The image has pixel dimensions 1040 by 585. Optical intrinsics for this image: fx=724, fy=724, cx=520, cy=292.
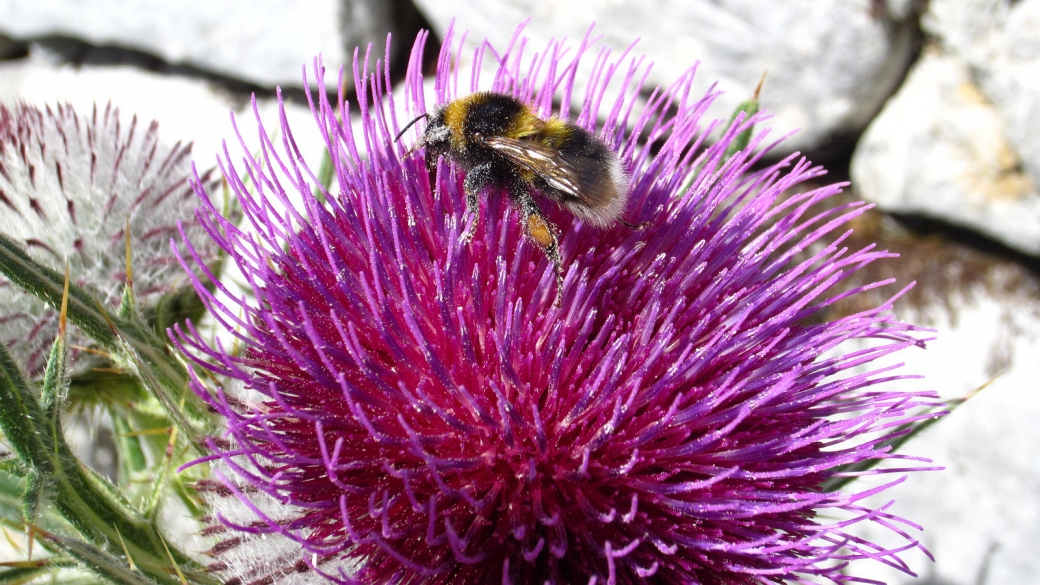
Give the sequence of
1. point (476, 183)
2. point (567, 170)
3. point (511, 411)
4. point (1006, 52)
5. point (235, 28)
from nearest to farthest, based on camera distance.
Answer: point (511, 411), point (567, 170), point (476, 183), point (1006, 52), point (235, 28)

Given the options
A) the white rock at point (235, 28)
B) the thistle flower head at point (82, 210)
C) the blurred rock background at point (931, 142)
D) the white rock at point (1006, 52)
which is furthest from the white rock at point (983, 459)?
the white rock at point (235, 28)

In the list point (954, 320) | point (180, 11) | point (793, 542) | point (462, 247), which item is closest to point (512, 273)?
point (462, 247)

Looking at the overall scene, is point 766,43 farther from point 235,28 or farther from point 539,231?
point 235,28

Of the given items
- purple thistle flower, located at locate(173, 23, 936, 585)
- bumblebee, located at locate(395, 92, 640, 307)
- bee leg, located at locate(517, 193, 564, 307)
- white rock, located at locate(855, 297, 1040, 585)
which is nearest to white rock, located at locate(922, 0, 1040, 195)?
white rock, located at locate(855, 297, 1040, 585)

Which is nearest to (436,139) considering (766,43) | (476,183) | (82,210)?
(476,183)

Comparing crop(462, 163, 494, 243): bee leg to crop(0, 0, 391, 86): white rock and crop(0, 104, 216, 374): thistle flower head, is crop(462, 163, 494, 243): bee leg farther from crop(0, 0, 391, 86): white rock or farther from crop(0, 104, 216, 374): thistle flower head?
crop(0, 0, 391, 86): white rock

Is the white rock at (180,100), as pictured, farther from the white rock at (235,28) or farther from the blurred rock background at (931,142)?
the blurred rock background at (931,142)
